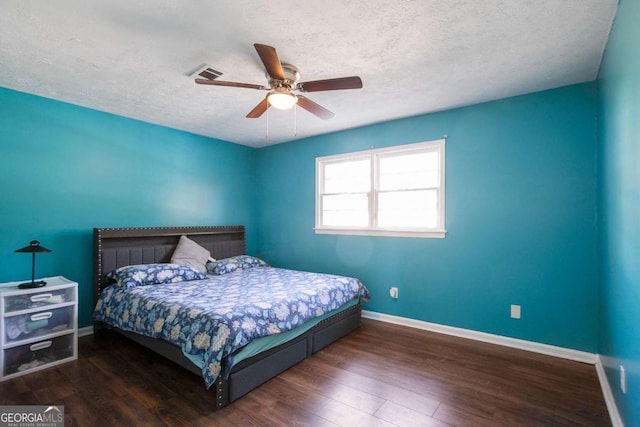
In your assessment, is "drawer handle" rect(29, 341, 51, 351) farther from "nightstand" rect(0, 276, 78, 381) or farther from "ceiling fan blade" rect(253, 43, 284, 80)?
"ceiling fan blade" rect(253, 43, 284, 80)

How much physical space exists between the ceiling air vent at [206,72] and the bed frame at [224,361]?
6.95ft

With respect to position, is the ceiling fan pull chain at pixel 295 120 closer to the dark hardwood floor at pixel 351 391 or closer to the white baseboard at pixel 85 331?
the dark hardwood floor at pixel 351 391

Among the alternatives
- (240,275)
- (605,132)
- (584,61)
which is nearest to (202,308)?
(240,275)

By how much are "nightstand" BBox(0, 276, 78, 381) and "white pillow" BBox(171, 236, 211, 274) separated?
1.20 metres

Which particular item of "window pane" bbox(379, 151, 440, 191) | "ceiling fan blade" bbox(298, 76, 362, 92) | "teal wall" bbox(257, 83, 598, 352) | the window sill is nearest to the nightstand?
"ceiling fan blade" bbox(298, 76, 362, 92)

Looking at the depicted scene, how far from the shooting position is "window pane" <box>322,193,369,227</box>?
4.23m

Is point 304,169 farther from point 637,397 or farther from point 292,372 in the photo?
point 637,397

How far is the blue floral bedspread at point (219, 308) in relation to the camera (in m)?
2.11

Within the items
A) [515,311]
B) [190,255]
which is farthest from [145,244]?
[515,311]

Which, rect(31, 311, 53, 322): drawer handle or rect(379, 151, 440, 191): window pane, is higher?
rect(379, 151, 440, 191): window pane

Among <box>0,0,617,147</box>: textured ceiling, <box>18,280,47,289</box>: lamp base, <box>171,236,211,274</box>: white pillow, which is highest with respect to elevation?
<box>0,0,617,147</box>: textured ceiling

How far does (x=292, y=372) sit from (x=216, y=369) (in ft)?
2.67

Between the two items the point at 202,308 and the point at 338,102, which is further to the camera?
the point at 338,102

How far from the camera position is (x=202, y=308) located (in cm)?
237
